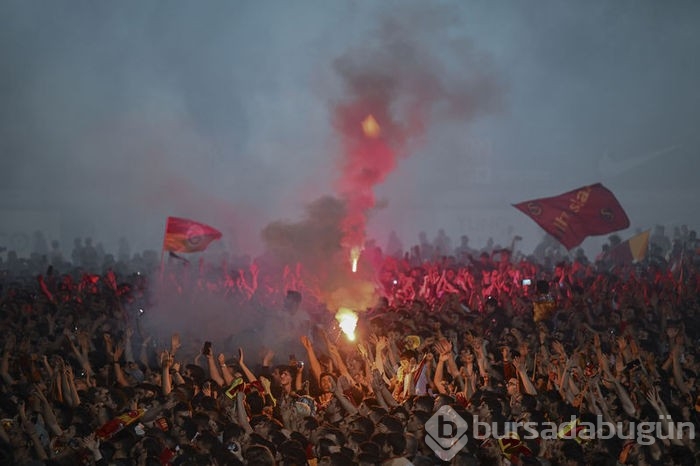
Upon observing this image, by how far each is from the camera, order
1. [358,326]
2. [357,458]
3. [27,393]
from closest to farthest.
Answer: [357,458]
[27,393]
[358,326]

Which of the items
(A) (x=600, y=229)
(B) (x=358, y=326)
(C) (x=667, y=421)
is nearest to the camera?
(C) (x=667, y=421)

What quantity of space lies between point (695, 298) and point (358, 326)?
902 cm

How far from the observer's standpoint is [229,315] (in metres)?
13.7

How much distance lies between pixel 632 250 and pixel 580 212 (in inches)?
167

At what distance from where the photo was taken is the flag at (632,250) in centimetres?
2216

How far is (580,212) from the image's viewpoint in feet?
65.2

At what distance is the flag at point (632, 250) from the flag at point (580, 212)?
9.57ft

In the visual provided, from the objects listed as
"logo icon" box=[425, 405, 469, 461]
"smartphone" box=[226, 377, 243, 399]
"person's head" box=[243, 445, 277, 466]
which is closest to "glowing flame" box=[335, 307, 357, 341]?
"smartphone" box=[226, 377, 243, 399]

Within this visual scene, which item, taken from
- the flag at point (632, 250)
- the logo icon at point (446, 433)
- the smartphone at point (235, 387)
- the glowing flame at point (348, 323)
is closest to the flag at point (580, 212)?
the flag at point (632, 250)

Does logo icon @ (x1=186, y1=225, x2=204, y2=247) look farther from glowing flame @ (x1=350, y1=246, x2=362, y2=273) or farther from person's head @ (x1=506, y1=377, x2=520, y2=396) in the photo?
person's head @ (x1=506, y1=377, x2=520, y2=396)

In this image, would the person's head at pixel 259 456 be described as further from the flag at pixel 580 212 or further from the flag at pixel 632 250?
the flag at pixel 632 250

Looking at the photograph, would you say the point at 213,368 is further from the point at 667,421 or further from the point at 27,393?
the point at 667,421

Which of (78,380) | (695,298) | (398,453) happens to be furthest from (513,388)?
(695,298)

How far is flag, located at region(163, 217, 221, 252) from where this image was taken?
1936 centimetres
